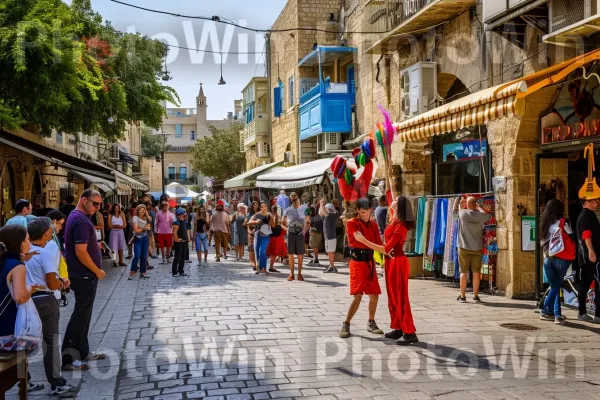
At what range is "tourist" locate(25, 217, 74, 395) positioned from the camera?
538 centimetres

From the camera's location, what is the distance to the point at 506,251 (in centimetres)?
1057

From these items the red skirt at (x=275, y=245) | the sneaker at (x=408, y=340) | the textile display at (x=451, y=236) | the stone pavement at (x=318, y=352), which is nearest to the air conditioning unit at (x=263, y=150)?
the red skirt at (x=275, y=245)

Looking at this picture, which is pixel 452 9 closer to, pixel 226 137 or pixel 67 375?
pixel 67 375

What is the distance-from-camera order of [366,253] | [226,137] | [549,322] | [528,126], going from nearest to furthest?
1. [366,253]
2. [549,322]
3. [528,126]
4. [226,137]

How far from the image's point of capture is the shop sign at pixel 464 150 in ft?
42.0

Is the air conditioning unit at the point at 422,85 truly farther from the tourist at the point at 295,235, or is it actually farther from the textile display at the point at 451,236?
the tourist at the point at 295,235

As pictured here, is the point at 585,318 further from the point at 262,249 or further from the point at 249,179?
the point at 249,179

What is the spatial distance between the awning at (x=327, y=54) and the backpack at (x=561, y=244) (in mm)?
14297

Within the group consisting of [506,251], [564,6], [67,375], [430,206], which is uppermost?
[564,6]

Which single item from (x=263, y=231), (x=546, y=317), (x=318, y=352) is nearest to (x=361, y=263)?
(x=318, y=352)

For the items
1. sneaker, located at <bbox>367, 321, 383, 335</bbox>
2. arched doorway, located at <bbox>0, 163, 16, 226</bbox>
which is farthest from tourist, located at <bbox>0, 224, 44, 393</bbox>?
arched doorway, located at <bbox>0, 163, 16, 226</bbox>

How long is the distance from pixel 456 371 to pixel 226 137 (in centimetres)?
4614

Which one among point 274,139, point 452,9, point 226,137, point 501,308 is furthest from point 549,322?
point 226,137

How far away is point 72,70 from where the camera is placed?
478 inches
